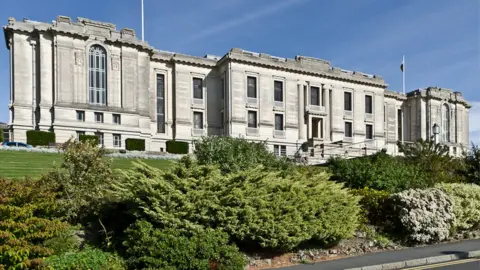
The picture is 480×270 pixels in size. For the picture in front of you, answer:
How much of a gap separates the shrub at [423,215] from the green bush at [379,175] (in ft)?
7.75

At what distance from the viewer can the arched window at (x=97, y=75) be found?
43.5 metres

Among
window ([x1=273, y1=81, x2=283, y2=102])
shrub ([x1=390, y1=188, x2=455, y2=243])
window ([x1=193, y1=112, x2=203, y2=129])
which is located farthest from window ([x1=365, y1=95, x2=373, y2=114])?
shrub ([x1=390, y1=188, x2=455, y2=243])

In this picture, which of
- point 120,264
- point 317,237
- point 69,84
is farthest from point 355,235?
point 69,84

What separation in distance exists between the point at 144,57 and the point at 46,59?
11.1 metres

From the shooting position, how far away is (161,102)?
5019 centimetres

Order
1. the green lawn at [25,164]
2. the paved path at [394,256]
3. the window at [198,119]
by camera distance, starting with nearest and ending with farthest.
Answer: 1. the paved path at [394,256]
2. the green lawn at [25,164]
3. the window at [198,119]

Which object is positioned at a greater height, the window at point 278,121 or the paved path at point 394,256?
the window at point 278,121

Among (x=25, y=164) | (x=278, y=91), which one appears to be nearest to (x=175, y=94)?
(x=278, y=91)

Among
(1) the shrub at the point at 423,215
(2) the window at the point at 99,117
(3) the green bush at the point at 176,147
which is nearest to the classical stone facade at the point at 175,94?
(2) the window at the point at 99,117

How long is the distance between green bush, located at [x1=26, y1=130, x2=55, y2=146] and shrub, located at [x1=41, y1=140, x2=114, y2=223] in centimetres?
2881

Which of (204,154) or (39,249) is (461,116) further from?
(39,249)

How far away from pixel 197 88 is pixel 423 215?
135 ft

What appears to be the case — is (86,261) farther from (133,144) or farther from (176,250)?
(133,144)

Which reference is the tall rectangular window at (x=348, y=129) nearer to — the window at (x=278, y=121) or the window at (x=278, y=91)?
the window at (x=278, y=121)
